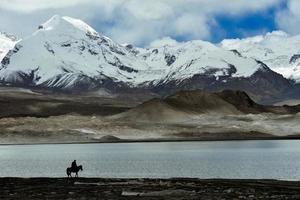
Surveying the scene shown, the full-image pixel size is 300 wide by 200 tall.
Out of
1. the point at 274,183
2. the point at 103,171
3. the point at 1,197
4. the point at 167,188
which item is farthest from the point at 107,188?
the point at 103,171

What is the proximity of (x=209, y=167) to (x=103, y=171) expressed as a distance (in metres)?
11.6

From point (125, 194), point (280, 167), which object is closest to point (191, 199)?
point (125, 194)

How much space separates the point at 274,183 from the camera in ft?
165

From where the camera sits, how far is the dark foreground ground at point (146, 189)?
1652 inches

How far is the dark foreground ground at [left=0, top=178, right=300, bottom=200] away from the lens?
1652 inches

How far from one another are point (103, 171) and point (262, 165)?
58.3 ft

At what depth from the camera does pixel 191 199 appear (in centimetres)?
3978

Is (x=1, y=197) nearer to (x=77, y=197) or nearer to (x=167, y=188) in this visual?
(x=77, y=197)

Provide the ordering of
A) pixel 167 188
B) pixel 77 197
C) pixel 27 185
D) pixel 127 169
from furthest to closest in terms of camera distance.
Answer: pixel 127 169, pixel 27 185, pixel 167 188, pixel 77 197

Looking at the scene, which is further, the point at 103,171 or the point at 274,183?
the point at 103,171

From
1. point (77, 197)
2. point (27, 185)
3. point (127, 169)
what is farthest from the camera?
point (127, 169)

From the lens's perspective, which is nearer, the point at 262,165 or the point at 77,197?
the point at 77,197

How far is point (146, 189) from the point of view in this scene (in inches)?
1842

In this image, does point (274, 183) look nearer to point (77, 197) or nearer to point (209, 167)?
point (77, 197)
